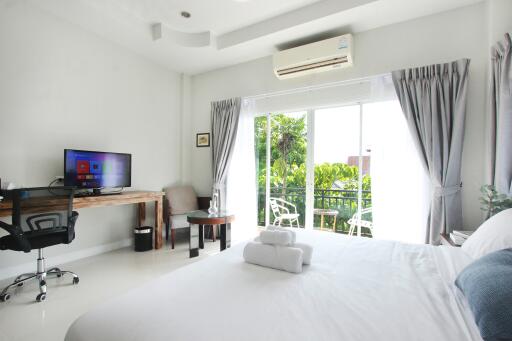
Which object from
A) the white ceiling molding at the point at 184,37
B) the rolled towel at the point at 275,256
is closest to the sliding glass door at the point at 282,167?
the white ceiling molding at the point at 184,37

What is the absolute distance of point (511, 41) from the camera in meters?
1.93

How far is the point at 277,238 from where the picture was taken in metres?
1.44

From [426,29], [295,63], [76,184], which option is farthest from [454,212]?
[76,184]

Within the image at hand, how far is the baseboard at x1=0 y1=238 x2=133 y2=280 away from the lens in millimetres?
2596

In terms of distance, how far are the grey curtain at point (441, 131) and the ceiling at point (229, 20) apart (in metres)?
0.76

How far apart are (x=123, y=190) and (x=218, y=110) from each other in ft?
6.34

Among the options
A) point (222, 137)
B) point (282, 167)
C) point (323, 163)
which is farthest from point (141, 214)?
point (323, 163)

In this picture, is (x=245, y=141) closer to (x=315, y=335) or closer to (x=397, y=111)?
(x=397, y=111)

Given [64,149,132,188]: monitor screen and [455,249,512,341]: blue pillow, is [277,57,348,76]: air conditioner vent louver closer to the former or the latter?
[64,149,132,188]: monitor screen

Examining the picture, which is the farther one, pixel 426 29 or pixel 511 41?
pixel 426 29

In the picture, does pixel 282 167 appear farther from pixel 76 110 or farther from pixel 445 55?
pixel 76 110

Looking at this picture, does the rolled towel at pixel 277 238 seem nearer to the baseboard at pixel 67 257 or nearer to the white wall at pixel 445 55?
the white wall at pixel 445 55

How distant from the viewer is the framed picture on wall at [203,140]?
173 inches

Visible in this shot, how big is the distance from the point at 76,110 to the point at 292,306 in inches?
136
